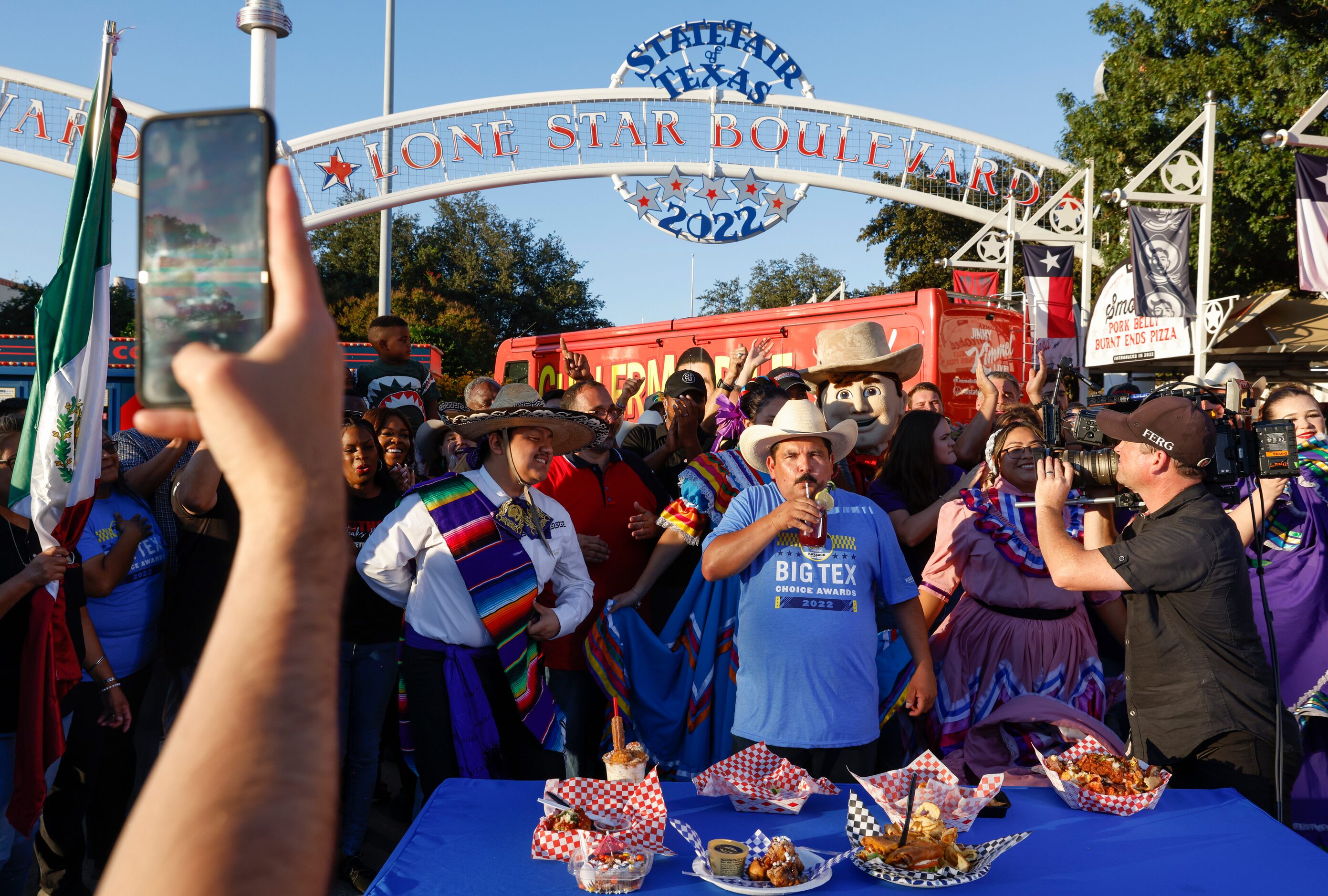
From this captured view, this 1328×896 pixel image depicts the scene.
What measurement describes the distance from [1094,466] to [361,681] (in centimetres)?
313

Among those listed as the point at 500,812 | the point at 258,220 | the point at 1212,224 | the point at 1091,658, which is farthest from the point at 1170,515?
the point at 1212,224

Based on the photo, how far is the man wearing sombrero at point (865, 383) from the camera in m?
5.84

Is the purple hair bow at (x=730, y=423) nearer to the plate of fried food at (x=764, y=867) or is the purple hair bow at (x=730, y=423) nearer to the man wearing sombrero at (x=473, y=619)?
the man wearing sombrero at (x=473, y=619)

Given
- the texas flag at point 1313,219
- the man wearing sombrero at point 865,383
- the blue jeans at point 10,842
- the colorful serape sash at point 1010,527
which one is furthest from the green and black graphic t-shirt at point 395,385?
the texas flag at point 1313,219

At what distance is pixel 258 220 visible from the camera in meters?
0.79

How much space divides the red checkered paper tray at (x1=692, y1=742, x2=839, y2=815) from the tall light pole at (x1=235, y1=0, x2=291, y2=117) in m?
3.49

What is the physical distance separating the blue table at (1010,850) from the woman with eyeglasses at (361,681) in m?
1.57

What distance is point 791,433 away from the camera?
12.2 ft

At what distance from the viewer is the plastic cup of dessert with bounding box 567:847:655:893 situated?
2.15 m

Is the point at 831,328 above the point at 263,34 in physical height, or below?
below

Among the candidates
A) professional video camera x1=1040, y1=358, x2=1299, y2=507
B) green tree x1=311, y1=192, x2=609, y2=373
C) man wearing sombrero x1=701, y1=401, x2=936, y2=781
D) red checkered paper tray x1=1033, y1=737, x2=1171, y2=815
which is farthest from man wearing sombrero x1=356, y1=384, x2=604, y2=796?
green tree x1=311, y1=192, x2=609, y2=373

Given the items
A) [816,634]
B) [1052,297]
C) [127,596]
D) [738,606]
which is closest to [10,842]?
[127,596]

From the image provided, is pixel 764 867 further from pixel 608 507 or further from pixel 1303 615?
pixel 1303 615

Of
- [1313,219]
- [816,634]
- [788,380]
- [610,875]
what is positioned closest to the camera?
[610,875]
